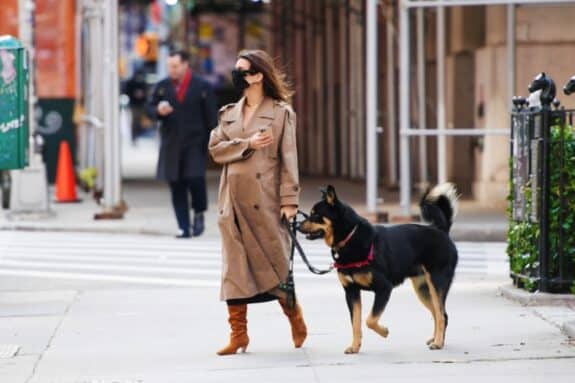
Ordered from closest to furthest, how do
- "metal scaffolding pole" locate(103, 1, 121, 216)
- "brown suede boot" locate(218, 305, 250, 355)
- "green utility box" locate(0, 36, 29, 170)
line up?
"brown suede boot" locate(218, 305, 250, 355), "green utility box" locate(0, 36, 29, 170), "metal scaffolding pole" locate(103, 1, 121, 216)

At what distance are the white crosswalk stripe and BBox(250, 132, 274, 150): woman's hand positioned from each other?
4617 millimetres

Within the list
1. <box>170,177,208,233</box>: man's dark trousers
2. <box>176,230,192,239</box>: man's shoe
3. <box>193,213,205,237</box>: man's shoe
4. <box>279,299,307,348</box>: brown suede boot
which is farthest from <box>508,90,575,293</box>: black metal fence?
<box>176,230,192,239</box>: man's shoe

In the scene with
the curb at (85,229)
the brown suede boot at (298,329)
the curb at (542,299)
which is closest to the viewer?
the brown suede boot at (298,329)

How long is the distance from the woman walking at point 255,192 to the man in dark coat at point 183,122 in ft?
26.6

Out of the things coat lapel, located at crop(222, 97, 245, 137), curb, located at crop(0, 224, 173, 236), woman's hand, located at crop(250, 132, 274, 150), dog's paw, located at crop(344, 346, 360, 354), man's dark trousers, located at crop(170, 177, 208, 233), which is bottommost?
curb, located at crop(0, 224, 173, 236)

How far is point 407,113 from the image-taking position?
65.2 ft

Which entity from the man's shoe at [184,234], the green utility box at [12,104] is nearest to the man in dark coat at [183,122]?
the man's shoe at [184,234]

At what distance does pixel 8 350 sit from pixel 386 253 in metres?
2.57

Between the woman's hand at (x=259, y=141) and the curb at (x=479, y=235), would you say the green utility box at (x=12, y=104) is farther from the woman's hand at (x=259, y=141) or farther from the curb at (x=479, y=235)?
the curb at (x=479, y=235)

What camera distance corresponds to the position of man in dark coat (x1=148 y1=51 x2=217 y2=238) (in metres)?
18.3

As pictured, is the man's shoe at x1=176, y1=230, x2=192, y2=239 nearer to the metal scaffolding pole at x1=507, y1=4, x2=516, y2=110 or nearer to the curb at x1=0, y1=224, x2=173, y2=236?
the curb at x1=0, y1=224, x2=173, y2=236

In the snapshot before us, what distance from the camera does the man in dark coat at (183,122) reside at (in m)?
18.3

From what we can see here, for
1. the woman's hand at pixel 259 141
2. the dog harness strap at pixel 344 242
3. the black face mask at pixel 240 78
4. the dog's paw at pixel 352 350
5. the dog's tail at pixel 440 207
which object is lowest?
the dog's paw at pixel 352 350

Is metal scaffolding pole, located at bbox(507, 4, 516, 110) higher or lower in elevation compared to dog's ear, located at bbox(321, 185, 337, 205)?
higher
